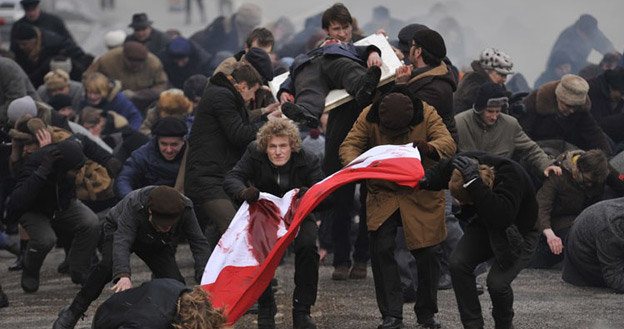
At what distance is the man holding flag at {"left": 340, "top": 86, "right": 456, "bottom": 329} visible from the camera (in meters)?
8.87

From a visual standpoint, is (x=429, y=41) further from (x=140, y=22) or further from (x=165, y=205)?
(x=140, y=22)

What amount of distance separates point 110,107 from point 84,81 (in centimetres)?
45

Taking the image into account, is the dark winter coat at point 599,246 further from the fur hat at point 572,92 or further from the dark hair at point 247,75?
the dark hair at point 247,75

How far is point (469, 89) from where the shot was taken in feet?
41.2

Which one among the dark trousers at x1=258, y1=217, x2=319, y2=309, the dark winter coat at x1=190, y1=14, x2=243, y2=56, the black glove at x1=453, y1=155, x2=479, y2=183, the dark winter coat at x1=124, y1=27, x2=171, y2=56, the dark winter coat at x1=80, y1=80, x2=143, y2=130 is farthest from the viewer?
the dark winter coat at x1=190, y1=14, x2=243, y2=56

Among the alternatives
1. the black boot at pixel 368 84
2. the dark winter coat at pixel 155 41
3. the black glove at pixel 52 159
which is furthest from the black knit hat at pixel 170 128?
the dark winter coat at pixel 155 41

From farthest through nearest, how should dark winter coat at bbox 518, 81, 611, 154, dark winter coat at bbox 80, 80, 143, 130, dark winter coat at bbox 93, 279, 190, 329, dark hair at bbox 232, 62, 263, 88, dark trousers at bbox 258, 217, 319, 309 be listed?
dark winter coat at bbox 80, 80, 143, 130 < dark winter coat at bbox 518, 81, 611, 154 < dark hair at bbox 232, 62, 263, 88 < dark trousers at bbox 258, 217, 319, 309 < dark winter coat at bbox 93, 279, 190, 329

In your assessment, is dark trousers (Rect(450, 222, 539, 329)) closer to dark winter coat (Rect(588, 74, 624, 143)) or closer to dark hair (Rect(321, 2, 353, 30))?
dark hair (Rect(321, 2, 353, 30))

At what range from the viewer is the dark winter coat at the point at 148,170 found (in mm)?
11773

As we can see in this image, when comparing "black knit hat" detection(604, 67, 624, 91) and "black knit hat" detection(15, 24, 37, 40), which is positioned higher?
"black knit hat" detection(15, 24, 37, 40)

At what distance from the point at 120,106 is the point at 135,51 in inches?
42.7

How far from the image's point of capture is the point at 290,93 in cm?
984

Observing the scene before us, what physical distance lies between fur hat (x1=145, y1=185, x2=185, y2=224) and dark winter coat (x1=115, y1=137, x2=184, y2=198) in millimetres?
3397

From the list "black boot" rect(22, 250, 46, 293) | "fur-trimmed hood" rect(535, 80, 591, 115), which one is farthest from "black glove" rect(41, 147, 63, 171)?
"fur-trimmed hood" rect(535, 80, 591, 115)
